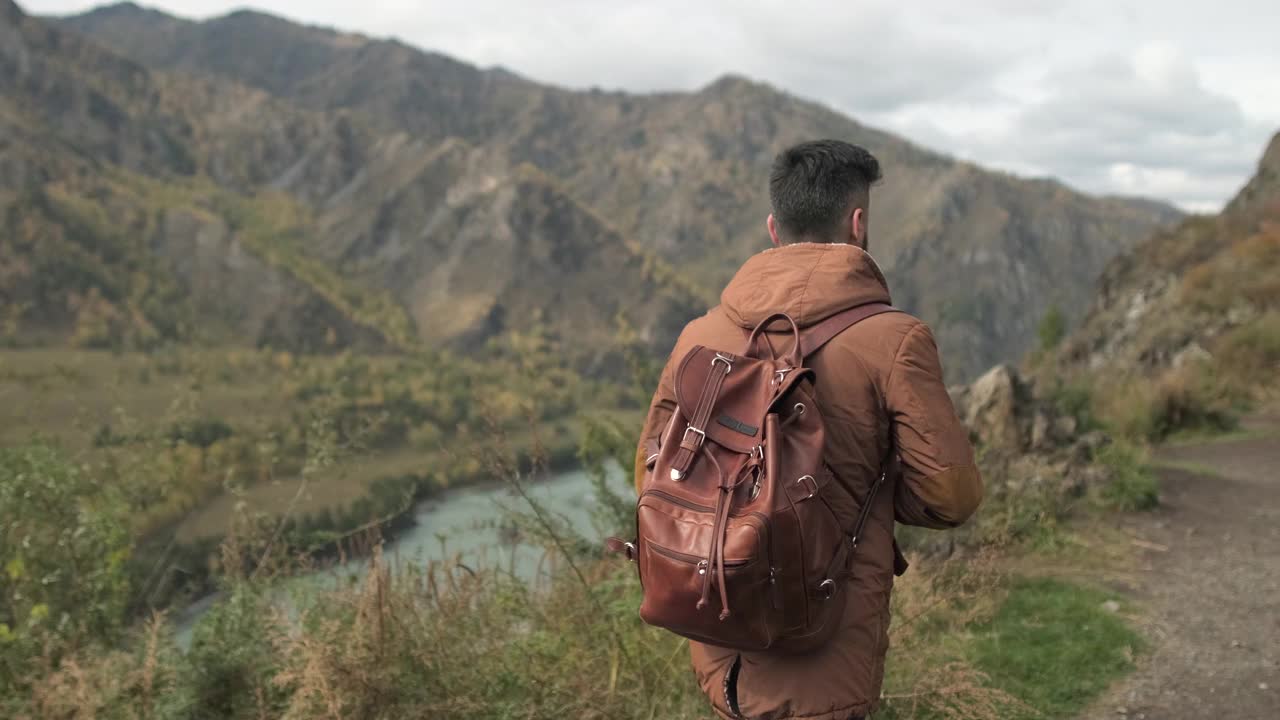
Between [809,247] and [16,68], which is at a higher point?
[16,68]

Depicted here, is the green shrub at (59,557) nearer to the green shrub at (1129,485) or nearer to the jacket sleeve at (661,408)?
the jacket sleeve at (661,408)

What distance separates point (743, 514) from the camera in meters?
1.79

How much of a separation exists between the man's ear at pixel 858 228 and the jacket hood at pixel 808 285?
0.23ft

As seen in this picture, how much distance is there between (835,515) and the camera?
1971 millimetres

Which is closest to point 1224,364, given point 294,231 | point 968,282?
point 968,282

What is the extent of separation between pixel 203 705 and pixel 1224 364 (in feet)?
44.1

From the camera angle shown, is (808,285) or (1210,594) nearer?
(808,285)

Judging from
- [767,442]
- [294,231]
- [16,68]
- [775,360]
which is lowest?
[294,231]

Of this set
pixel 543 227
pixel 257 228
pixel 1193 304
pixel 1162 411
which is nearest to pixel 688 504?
pixel 1162 411

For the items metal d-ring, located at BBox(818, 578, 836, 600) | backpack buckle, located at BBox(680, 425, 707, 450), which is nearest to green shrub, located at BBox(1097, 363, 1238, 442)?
metal d-ring, located at BBox(818, 578, 836, 600)

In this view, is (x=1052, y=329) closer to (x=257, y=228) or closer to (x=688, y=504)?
(x=688, y=504)

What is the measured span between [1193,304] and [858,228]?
1593 centimetres

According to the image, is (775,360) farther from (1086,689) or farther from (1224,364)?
(1224,364)

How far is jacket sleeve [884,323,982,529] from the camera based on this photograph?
1.96 m
